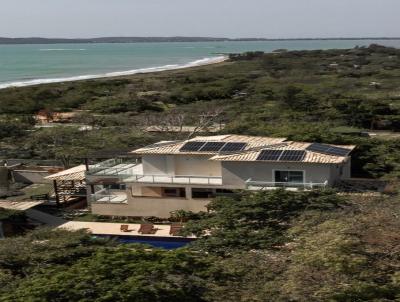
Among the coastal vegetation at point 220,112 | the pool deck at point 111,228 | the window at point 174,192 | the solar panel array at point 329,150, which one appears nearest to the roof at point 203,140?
the window at point 174,192

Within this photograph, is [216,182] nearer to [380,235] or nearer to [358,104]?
[380,235]

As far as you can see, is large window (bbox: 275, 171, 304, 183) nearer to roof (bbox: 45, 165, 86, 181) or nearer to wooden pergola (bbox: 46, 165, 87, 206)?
wooden pergola (bbox: 46, 165, 87, 206)

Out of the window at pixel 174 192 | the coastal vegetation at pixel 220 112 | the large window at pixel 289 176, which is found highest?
the large window at pixel 289 176

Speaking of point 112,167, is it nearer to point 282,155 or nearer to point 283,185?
point 282,155

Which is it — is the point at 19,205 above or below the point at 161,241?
above

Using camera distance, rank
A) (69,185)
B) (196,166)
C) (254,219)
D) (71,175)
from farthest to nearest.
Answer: (69,185), (71,175), (196,166), (254,219)

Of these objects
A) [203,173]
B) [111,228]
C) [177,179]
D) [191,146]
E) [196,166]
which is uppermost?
[191,146]

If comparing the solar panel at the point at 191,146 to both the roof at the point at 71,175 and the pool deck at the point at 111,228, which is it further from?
the roof at the point at 71,175

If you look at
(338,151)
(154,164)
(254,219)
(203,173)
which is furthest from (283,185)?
(154,164)

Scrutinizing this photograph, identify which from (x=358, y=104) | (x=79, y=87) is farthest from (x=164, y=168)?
(x=79, y=87)
